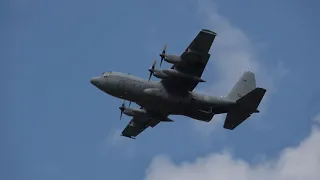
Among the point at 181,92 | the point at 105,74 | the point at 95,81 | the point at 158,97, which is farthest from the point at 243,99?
the point at 95,81

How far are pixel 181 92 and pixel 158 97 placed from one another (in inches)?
98.1

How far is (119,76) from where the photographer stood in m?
62.9

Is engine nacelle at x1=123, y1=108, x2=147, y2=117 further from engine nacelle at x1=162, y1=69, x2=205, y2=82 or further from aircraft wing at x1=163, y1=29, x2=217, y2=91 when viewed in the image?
engine nacelle at x1=162, y1=69, x2=205, y2=82

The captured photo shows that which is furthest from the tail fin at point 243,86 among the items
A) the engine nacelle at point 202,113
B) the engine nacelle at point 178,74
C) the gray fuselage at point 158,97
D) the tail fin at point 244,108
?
the engine nacelle at point 178,74

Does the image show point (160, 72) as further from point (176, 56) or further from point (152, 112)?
point (152, 112)

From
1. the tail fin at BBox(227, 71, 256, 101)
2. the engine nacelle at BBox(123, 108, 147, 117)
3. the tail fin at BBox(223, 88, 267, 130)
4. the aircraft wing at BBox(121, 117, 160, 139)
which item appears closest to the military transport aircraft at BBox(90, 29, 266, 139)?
the tail fin at BBox(223, 88, 267, 130)

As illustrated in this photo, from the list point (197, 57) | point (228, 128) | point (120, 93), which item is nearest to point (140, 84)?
point (120, 93)

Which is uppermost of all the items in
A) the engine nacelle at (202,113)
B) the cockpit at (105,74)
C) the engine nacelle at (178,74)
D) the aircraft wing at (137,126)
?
the engine nacelle at (178,74)

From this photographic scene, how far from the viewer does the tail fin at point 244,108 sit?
62031mm

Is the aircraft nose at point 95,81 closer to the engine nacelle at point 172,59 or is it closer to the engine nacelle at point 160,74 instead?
the engine nacelle at point 160,74

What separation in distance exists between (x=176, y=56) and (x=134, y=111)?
35.9 feet

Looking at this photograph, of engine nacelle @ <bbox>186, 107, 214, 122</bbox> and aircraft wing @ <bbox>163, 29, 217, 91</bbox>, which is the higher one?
aircraft wing @ <bbox>163, 29, 217, 91</bbox>

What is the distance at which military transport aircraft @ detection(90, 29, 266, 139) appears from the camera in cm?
6103

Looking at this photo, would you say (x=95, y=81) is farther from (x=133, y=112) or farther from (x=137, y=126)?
(x=137, y=126)
